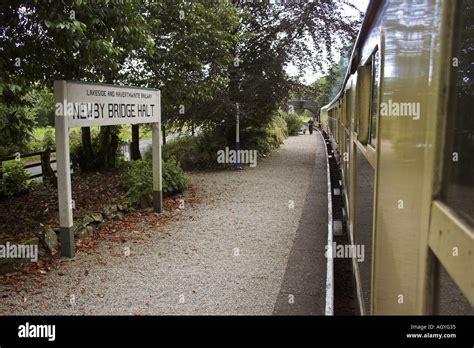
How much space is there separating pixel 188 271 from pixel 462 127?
4831mm

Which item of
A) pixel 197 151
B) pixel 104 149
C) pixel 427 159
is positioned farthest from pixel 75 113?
pixel 197 151

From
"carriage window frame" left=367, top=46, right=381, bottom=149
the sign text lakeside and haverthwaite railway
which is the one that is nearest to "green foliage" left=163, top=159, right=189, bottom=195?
the sign text lakeside and haverthwaite railway

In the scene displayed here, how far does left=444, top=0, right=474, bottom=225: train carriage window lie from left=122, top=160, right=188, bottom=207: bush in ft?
26.0

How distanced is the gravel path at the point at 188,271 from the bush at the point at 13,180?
375cm

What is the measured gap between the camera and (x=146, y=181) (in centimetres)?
897

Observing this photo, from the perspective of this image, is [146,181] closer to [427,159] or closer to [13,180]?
[13,180]

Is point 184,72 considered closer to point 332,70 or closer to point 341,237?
point 341,237

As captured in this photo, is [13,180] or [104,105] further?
[13,180]

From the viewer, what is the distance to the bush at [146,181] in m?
8.73

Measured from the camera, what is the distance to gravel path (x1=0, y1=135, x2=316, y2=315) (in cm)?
449

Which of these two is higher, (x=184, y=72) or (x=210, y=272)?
(x=184, y=72)
